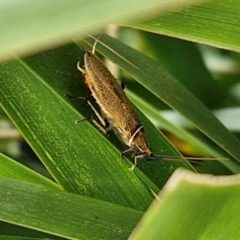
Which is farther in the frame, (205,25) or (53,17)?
(205,25)

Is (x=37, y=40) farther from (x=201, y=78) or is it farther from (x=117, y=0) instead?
(x=201, y=78)

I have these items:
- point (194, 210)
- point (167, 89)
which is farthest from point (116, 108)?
point (194, 210)

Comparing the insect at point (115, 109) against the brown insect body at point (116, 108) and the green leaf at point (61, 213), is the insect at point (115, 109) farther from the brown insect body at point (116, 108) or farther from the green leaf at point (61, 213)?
the green leaf at point (61, 213)

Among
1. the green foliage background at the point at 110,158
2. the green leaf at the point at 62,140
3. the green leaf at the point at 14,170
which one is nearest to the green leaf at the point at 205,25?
the green foliage background at the point at 110,158

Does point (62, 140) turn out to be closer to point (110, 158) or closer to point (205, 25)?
point (110, 158)

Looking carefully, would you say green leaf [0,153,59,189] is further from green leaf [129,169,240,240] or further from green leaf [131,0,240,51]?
green leaf [129,169,240,240]
